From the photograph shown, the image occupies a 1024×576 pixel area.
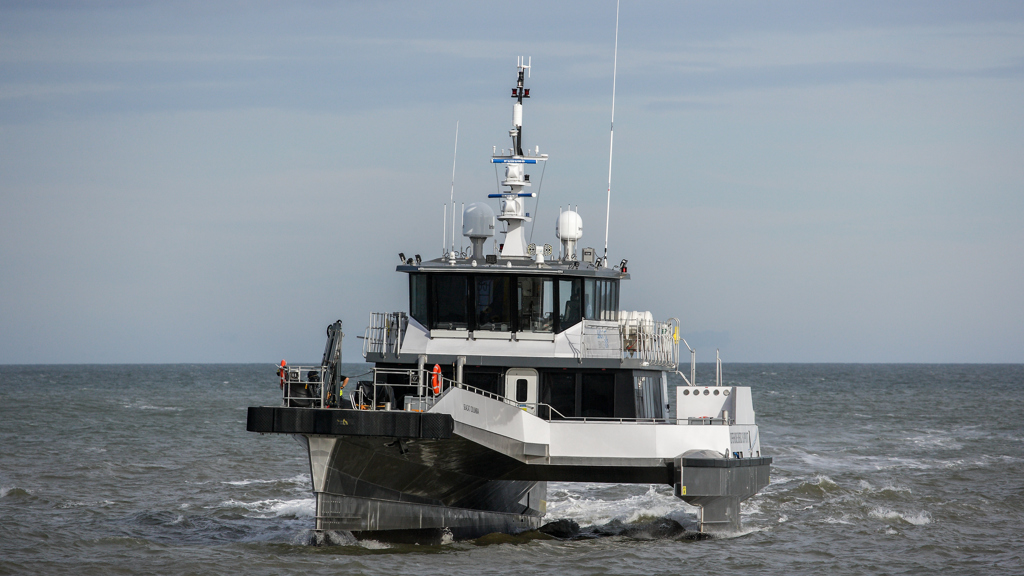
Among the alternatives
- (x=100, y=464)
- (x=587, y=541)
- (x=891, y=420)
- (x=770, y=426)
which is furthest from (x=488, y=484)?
(x=891, y=420)

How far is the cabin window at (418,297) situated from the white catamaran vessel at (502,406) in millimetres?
37

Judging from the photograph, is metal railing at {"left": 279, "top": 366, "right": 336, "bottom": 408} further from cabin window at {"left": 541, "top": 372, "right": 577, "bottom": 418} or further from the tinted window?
the tinted window

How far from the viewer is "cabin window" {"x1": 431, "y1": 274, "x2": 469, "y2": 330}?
739 inches

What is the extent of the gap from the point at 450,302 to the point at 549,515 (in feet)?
22.8

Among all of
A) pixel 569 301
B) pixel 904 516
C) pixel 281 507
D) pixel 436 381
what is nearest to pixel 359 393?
pixel 436 381

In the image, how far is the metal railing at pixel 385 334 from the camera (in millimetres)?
18875

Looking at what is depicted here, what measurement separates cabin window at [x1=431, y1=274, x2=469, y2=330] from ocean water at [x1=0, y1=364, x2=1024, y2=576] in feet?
11.8

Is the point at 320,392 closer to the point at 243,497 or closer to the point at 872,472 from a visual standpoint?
the point at 243,497

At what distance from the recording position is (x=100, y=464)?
31.0 meters

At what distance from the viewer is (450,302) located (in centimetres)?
1886

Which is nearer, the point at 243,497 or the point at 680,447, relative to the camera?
the point at 680,447

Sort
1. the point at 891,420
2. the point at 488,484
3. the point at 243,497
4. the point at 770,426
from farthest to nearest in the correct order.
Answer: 1. the point at 891,420
2. the point at 770,426
3. the point at 243,497
4. the point at 488,484

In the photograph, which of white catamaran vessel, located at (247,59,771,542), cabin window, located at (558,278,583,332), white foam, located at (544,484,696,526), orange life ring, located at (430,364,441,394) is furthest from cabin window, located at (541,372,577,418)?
white foam, located at (544,484,696,526)

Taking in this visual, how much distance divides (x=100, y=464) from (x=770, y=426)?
27252mm
